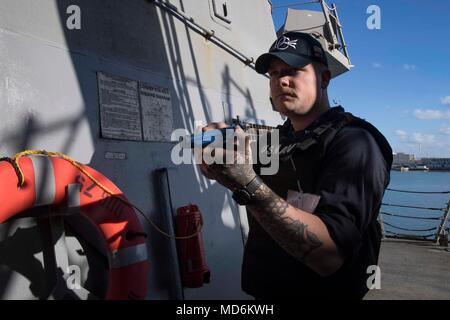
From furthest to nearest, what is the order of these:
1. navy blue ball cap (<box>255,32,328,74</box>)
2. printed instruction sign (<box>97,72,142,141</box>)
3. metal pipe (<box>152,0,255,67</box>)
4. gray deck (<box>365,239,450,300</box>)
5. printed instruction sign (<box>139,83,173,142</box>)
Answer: gray deck (<box>365,239,450,300</box>) → metal pipe (<box>152,0,255,67</box>) → printed instruction sign (<box>139,83,173,142</box>) → printed instruction sign (<box>97,72,142,141</box>) → navy blue ball cap (<box>255,32,328,74</box>)

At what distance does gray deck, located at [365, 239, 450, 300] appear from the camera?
5180 millimetres

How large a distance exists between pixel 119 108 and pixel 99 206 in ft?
3.79

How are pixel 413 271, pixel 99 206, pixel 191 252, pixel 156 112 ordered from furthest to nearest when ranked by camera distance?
pixel 413 271 < pixel 156 112 < pixel 191 252 < pixel 99 206

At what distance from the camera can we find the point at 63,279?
2.39 m

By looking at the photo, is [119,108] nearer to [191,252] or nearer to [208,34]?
[191,252]

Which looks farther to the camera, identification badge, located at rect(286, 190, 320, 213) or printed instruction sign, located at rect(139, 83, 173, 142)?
printed instruction sign, located at rect(139, 83, 173, 142)

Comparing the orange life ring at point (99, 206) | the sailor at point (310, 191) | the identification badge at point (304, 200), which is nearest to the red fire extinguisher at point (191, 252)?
the orange life ring at point (99, 206)

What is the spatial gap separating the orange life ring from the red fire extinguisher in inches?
36.5

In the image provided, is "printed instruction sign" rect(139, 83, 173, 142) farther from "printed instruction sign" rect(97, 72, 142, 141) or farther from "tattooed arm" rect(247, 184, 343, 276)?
"tattooed arm" rect(247, 184, 343, 276)

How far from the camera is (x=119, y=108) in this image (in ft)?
10.0

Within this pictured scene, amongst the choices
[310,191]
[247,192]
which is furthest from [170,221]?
[247,192]

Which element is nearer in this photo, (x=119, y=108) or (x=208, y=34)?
(x=119, y=108)

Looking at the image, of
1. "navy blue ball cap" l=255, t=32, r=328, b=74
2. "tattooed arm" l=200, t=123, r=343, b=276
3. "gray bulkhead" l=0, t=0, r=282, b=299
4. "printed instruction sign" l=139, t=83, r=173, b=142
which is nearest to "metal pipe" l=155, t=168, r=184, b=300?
"gray bulkhead" l=0, t=0, r=282, b=299
